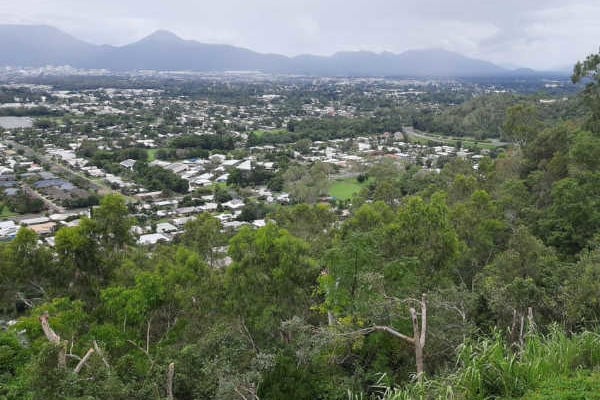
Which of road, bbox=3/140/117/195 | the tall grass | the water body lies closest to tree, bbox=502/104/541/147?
the tall grass

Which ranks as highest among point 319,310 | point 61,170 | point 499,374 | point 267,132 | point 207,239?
point 499,374

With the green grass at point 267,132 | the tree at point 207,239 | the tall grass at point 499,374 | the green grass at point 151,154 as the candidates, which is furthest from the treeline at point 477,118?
the tall grass at point 499,374

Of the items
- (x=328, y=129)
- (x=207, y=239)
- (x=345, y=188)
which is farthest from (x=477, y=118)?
(x=207, y=239)

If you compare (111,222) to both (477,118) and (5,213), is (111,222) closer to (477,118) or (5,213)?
(5,213)

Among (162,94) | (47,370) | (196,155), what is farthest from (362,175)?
(162,94)

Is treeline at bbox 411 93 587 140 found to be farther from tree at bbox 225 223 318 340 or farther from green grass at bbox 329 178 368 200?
tree at bbox 225 223 318 340
